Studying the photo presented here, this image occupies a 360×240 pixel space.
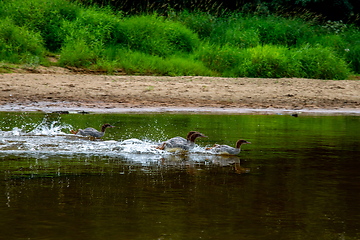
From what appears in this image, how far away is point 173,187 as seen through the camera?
5.56m

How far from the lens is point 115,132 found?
10.4m

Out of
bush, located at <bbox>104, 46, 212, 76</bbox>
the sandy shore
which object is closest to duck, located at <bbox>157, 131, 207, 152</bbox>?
the sandy shore

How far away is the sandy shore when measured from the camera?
1479cm

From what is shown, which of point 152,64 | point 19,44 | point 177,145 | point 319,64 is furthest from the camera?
point 319,64

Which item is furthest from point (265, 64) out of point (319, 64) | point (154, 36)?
point (154, 36)

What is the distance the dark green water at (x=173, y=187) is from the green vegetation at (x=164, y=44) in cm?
923

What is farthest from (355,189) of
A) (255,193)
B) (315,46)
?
(315,46)

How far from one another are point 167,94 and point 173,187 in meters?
10.7

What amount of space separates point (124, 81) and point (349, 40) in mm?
13449

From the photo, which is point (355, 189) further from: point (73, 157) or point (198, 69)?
point (198, 69)

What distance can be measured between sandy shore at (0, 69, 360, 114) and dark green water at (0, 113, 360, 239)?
4369mm

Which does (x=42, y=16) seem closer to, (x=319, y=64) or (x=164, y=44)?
(x=164, y=44)

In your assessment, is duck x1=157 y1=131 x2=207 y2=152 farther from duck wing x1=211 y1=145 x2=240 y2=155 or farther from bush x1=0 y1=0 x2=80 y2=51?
bush x1=0 y1=0 x2=80 y2=51

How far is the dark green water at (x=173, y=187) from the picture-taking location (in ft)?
13.5
